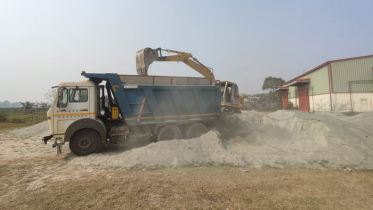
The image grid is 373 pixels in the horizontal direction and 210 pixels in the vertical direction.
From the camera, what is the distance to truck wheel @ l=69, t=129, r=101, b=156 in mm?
7008

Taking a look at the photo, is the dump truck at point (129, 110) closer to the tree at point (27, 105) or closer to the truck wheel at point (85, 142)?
the truck wheel at point (85, 142)

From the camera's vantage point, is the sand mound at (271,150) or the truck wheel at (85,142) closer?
the sand mound at (271,150)

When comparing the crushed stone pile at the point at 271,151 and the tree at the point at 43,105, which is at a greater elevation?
the tree at the point at 43,105

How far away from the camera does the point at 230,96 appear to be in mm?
12070

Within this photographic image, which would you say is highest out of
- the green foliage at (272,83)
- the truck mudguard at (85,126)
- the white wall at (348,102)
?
the green foliage at (272,83)

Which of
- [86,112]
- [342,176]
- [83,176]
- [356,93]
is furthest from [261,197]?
[356,93]

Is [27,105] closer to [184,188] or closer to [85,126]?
[85,126]

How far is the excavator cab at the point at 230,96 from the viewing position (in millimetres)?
11559

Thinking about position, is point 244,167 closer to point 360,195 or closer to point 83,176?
point 360,195

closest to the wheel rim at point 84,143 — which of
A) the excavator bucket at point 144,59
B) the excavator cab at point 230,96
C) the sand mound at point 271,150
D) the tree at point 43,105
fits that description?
the sand mound at point 271,150

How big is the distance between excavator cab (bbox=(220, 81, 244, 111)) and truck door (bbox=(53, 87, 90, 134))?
7.01 metres

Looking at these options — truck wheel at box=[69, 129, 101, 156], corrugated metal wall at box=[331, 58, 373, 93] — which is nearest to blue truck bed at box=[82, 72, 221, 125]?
truck wheel at box=[69, 129, 101, 156]

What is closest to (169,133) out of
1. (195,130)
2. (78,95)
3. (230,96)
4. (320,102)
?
(195,130)

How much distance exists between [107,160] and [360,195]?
637 cm
